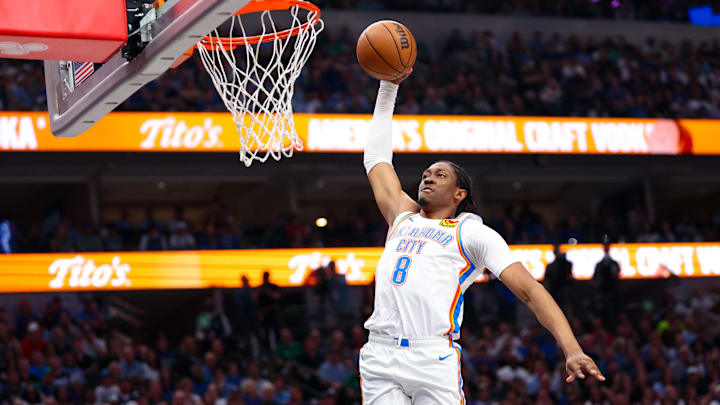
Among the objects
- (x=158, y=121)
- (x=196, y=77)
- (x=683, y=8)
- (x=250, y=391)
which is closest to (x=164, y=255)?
(x=158, y=121)

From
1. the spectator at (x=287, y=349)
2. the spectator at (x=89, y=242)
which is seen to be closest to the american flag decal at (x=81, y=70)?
the spectator at (x=287, y=349)

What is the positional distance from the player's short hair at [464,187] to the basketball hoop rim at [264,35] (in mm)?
1373

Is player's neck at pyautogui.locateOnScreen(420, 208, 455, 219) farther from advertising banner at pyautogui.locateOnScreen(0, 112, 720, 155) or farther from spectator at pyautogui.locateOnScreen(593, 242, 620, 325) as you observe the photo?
spectator at pyautogui.locateOnScreen(593, 242, 620, 325)

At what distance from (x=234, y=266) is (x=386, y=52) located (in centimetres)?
1055

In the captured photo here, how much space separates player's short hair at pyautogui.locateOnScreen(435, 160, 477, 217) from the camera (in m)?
4.49

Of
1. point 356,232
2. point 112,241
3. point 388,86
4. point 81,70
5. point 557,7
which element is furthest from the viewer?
point 557,7

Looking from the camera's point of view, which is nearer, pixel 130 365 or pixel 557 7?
pixel 130 365

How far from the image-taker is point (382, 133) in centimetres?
476

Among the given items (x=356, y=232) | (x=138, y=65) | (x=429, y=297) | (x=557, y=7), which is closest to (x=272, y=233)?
(x=356, y=232)

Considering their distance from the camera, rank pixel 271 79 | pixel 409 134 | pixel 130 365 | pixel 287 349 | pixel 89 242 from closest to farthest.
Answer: pixel 271 79
pixel 130 365
pixel 287 349
pixel 89 242
pixel 409 134

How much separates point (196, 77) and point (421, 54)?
4931 mm

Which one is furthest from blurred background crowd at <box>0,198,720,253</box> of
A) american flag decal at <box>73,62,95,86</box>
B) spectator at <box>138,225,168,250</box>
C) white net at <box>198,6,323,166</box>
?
american flag decal at <box>73,62,95,86</box>

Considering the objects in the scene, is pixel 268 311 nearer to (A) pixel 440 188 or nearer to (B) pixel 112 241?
(B) pixel 112 241

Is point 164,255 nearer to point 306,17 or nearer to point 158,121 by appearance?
point 158,121
